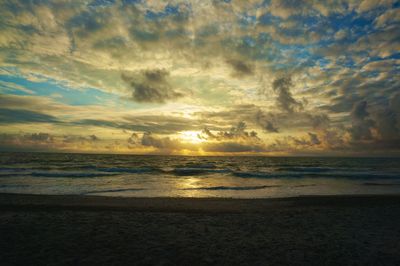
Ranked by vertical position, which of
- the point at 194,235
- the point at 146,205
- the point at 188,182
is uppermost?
the point at 194,235

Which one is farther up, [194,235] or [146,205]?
[194,235]

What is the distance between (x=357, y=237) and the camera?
29.8 ft

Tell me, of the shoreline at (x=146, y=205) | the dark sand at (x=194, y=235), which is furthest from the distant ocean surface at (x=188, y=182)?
the dark sand at (x=194, y=235)

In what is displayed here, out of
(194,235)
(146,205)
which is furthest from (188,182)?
(194,235)

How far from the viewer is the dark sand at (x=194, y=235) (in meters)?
6.98

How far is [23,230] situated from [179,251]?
6216 mm

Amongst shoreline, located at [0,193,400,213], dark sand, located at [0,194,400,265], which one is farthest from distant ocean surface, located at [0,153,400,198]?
dark sand, located at [0,194,400,265]

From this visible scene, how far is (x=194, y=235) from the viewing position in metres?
9.17

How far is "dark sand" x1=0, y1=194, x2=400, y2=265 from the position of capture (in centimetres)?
698

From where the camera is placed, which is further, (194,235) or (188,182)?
(188,182)

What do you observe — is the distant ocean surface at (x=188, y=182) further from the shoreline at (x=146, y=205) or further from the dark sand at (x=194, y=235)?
the dark sand at (x=194, y=235)

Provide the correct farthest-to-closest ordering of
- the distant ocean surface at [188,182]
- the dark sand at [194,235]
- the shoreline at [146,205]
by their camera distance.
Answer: the distant ocean surface at [188,182], the shoreline at [146,205], the dark sand at [194,235]

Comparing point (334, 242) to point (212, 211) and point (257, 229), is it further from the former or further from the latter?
point (212, 211)

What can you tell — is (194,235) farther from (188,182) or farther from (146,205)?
(188,182)
